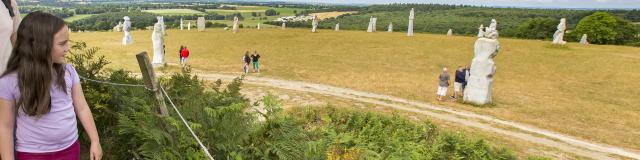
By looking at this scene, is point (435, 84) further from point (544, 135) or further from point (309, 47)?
point (309, 47)

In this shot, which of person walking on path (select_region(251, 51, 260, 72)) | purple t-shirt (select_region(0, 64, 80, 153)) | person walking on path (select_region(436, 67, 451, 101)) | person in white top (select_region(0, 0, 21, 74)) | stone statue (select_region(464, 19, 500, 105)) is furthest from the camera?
person walking on path (select_region(251, 51, 260, 72))

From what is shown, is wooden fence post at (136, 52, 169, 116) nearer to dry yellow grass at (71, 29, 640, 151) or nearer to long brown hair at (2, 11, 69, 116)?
long brown hair at (2, 11, 69, 116)

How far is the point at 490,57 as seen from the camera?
57.8ft

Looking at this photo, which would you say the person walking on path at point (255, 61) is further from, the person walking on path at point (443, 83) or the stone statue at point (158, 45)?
the person walking on path at point (443, 83)

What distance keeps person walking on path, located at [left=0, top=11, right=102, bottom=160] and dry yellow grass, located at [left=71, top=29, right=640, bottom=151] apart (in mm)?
14447

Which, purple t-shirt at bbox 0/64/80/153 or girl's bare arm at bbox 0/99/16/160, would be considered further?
purple t-shirt at bbox 0/64/80/153

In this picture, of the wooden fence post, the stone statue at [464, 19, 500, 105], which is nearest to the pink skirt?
the wooden fence post

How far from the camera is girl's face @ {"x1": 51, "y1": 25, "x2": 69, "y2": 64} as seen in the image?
10.8 ft

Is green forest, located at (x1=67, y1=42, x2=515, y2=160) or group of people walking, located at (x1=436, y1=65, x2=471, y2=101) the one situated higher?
green forest, located at (x1=67, y1=42, x2=515, y2=160)

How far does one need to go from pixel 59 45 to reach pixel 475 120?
46.2ft

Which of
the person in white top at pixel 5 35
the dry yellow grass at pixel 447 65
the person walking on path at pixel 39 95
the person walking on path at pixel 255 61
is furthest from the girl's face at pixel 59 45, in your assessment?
the person walking on path at pixel 255 61

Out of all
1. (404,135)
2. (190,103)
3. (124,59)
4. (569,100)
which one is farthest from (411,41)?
(190,103)

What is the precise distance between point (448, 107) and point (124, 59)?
19.6 m

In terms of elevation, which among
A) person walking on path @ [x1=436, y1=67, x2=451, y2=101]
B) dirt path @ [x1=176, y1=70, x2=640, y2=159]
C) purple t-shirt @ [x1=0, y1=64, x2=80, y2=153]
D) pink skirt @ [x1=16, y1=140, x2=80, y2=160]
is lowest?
dirt path @ [x1=176, y1=70, x2=640, y2=159]
